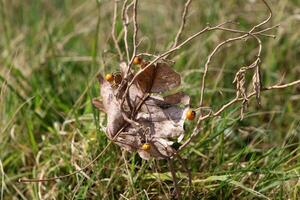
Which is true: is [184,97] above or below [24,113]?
above

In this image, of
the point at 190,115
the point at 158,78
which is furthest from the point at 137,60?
the point at 190,115

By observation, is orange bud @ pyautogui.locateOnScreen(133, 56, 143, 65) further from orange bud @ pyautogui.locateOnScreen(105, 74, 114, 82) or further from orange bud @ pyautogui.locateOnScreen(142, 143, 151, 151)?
orange bud @ pyautogui.locateOnScreen(142, 143, 151, 151)

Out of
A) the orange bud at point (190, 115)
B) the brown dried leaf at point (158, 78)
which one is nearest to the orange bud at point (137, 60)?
the brown dried leaf at point (158, 78)

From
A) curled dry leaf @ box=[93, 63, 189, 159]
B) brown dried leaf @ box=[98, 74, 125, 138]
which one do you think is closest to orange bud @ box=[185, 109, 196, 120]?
curled dry leaf @ box=[93, 63, 189, 159]

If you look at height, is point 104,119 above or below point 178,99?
below

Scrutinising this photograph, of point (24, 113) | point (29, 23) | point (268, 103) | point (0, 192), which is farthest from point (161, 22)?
point (0, 192)

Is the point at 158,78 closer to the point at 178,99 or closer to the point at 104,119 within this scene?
the point at 178,99

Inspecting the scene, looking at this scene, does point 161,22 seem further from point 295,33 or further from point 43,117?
point 43,117
